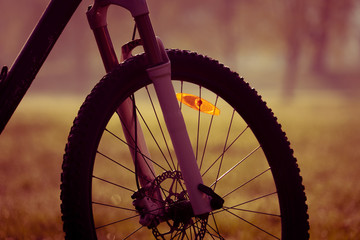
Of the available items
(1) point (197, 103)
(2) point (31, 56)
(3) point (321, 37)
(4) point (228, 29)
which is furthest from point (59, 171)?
(4) point (228, 29)

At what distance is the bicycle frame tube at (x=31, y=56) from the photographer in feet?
6.61

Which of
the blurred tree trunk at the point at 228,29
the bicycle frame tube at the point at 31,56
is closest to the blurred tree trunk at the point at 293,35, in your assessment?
the blurred tree trunk at the point at 228,29

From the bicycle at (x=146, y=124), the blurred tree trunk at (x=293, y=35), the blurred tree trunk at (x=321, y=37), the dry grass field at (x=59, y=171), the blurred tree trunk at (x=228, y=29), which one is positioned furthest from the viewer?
the blurred tree trunk at (x=228, y=29)

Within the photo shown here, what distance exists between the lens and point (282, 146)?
2.25 meters

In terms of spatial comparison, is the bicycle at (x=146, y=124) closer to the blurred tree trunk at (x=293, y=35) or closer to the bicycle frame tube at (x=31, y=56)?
the bicycle frame tube at (x=31, y=56)

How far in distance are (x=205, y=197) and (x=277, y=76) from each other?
114 feet

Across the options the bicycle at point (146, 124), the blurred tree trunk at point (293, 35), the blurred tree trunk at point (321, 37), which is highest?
the blurred tree trunk at point (321, 37)

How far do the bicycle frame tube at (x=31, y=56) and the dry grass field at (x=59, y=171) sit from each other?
1.74 m

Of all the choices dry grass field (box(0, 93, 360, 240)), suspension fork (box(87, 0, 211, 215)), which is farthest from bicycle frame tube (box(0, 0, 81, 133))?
dry grass field (box(0, 93, 360, 240))

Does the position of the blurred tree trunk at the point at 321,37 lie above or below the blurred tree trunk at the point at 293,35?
above

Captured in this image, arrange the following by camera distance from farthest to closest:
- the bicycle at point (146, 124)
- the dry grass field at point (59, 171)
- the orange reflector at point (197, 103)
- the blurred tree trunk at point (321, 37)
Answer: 1. the blurred tree trunk at point (321, 37)
2. the dry grass field at point (59, 171)
3. the orange reflector at point (197, 103)
4. the bicycle at point (146, 124)

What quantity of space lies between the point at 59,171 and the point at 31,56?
17.6 feet

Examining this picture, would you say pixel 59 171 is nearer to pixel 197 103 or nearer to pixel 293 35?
pixel 197 103

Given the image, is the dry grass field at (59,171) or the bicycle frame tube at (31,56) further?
the dry grass field at (59,171)
